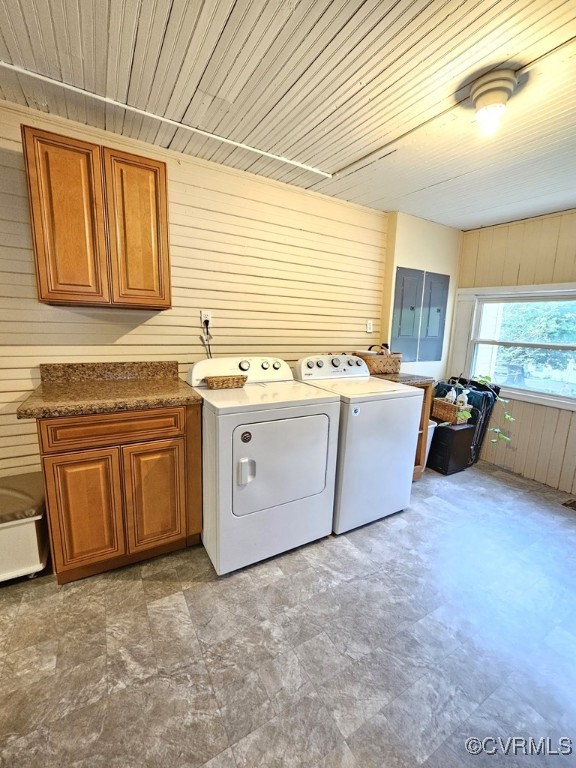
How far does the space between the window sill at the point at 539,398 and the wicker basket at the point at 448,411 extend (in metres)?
0.52

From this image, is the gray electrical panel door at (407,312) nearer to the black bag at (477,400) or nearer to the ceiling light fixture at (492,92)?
the black bag at (477,400)

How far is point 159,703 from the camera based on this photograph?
126 cm

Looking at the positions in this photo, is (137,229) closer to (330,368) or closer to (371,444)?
(330,368)

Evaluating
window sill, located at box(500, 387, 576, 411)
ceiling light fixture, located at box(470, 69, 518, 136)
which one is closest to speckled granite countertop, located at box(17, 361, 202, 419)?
ceiling light fixture, located at box(470, 69, 518, 136)

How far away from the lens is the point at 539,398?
3297mm

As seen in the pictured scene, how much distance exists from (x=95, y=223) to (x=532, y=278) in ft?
12.3

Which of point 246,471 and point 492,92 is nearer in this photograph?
point 492,92

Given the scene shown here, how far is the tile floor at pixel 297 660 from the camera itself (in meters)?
1.16

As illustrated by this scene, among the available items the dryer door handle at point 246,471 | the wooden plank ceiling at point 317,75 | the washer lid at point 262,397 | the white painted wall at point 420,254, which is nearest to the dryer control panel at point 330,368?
the washer lid at point 262,397

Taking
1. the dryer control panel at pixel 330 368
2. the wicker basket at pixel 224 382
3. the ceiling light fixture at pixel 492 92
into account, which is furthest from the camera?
the dryer control panel at pixel 330 368

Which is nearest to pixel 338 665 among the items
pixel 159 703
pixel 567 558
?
pixel 159 703

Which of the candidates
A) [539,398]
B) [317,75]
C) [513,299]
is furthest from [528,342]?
[317,75]

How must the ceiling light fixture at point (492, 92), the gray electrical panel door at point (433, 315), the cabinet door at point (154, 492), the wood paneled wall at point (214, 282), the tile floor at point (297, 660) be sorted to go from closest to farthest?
the tile floor at point (297, 660) < the ceiling light fixture at point (492, 92) < the cabinet door at point (154, 492) < the wood paneled wall at point (214, 282) < the gray electrical panel door at point (433, 315)

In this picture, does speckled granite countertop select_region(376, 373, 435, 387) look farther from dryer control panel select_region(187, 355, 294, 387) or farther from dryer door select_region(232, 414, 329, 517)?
dryer door select_region(232, 414, 329, 517)
